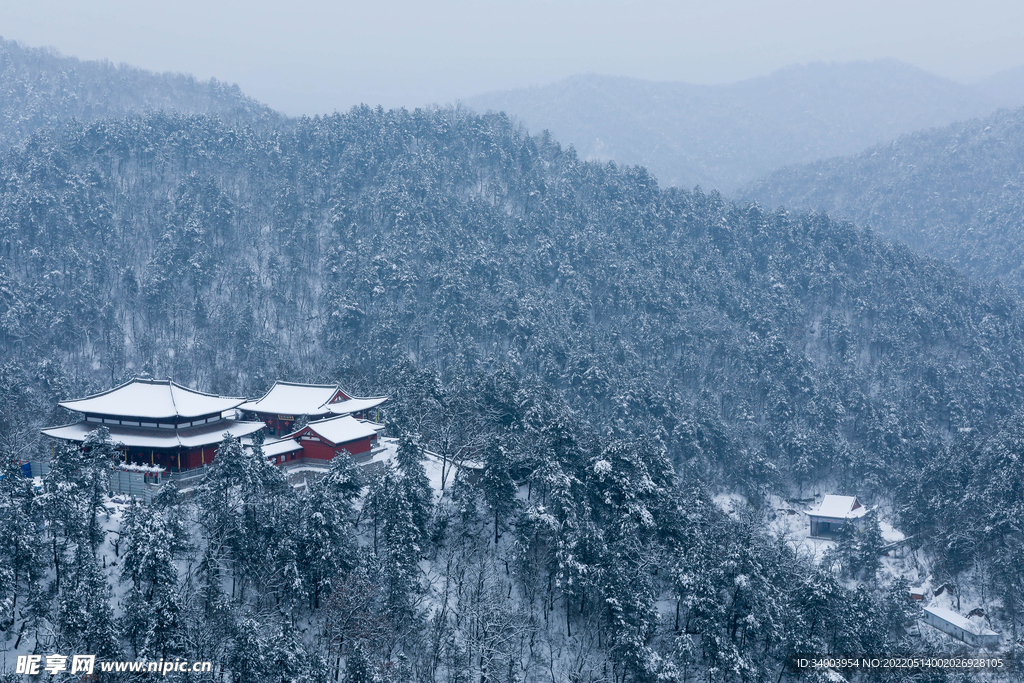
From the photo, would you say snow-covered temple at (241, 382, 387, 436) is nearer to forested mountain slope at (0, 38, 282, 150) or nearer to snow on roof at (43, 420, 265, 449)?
snow on roof at (43, 420, 265, 449)

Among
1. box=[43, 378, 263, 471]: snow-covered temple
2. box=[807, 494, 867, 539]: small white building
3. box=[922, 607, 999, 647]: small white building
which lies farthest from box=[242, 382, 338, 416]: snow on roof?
box=[807, 494, 867, 539]: small white building

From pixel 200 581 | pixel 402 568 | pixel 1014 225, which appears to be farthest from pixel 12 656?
pixel 1014 225

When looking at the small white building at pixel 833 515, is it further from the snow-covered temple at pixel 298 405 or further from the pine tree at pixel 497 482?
the snow-covered temple at pixel 298 405

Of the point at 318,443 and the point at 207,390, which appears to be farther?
the point at 207,390

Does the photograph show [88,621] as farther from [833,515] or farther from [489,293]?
[489,293]

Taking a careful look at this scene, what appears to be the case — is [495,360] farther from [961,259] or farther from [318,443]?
[961,259]

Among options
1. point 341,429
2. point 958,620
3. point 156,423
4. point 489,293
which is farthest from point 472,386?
point 958,620

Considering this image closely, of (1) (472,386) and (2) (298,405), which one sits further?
(1) (472,386)
